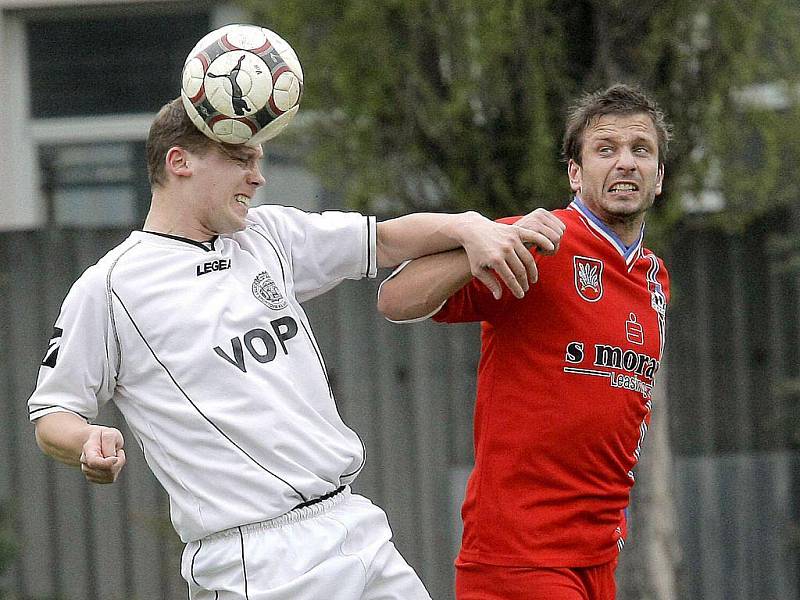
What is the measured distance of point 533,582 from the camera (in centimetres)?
360

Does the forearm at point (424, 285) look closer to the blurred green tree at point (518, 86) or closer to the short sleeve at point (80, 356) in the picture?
the short sleeve at point (80, 356)

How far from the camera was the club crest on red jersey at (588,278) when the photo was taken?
367cm

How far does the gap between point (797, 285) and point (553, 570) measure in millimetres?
4382

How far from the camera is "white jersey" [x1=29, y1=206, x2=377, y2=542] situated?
10.3 ft

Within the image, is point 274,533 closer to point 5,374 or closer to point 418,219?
point 418,219

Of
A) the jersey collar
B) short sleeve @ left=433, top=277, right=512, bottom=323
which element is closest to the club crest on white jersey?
short sleeve @ left=433, top=277, right=512, bottom=323

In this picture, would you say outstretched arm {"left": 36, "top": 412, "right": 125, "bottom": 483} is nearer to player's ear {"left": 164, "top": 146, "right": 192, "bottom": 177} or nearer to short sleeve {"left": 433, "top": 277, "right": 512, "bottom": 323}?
player's ear {"left": 164, "top": 146, "right": 192, "bottom": 177}

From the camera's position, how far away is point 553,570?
142 inches

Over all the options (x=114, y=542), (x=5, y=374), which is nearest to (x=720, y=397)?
(x=114, y=542)

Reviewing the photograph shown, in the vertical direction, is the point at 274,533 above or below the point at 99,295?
below

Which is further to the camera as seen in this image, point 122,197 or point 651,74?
point 122,197

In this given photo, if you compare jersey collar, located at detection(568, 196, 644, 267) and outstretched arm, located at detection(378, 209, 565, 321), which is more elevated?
jersey collar, located at detection(568, 196, 644, 267)

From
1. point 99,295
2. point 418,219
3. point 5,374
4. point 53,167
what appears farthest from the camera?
point 53,167

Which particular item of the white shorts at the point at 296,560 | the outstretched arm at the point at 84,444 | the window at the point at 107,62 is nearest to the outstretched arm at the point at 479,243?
the white shorts at the point at 296,560
